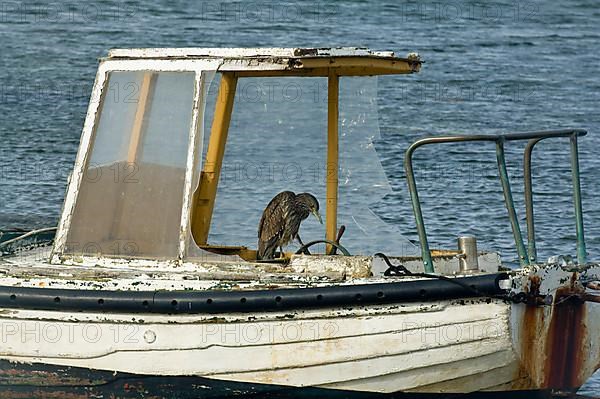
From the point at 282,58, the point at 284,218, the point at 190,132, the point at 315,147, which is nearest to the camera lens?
the point at 282,58

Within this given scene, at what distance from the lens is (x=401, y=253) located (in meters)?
9.66

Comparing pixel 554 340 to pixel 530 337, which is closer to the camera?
pixel 530 337

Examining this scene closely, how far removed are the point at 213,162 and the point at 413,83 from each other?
457 inches

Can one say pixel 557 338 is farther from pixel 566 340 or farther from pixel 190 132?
pixel 190 132

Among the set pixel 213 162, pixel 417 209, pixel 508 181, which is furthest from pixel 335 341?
pixel 213 162

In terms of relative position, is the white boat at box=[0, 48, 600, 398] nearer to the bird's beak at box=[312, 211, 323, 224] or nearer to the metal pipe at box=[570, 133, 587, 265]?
the metal pipe at box=[570, 133, 587, 265]

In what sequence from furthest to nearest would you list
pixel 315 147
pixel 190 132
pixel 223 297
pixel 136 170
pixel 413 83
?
pixel 413 83 → pixel 315 147 → pixel 136 170 → pixel 190 132 → pixel 223 297

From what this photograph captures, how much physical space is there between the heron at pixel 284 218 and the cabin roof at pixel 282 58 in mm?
794

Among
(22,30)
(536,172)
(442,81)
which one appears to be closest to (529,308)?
(536,172)

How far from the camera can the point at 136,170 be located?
30.9 ft

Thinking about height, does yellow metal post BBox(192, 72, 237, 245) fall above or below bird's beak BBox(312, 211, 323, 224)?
above

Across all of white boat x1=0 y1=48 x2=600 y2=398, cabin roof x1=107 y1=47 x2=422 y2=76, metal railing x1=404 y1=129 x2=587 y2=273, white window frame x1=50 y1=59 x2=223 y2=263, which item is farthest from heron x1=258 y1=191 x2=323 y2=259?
metal railing x1=404 y1=129 x2=587 y2=273

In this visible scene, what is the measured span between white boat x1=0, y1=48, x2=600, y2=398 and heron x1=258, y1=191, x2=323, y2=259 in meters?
0.21

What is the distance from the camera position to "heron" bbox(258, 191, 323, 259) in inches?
377
